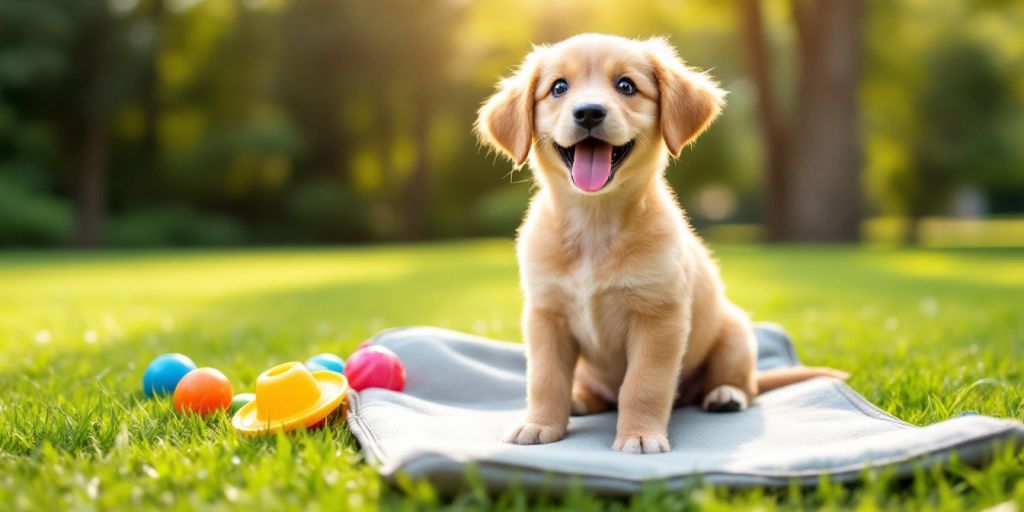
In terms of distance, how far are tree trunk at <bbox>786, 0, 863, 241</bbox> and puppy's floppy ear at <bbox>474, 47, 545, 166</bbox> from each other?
13.5m

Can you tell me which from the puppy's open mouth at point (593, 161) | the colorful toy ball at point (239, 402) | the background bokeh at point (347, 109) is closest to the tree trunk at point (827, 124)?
the background bokeh at point (347, 109)

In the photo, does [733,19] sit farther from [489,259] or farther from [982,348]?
[982,348]

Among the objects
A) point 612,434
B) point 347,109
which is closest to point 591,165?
point 612,434

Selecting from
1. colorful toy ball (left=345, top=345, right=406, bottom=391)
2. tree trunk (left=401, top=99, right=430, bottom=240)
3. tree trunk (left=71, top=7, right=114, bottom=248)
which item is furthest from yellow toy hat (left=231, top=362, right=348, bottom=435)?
tree trunk (left=401, top=99, right=430, bottom=240)

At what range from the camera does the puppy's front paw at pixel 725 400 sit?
3258mm

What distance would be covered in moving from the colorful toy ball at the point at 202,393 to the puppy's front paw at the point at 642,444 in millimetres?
1358

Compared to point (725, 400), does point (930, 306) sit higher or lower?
lower

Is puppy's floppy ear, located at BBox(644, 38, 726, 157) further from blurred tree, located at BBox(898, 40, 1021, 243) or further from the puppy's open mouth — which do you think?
blurred tree, located at BBox(898, 40, 1021, 243)

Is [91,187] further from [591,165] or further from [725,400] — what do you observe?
[725,400]

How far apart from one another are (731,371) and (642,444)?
86 centimetres

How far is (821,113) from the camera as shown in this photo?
51.7 feet

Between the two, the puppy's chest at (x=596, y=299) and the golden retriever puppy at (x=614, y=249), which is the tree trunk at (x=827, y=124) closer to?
the golden retriever puppy at (x=614, y=249)

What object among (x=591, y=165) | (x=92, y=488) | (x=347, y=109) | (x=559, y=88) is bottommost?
(x=92, y=488)

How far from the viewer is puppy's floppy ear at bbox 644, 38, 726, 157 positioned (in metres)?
3.16
